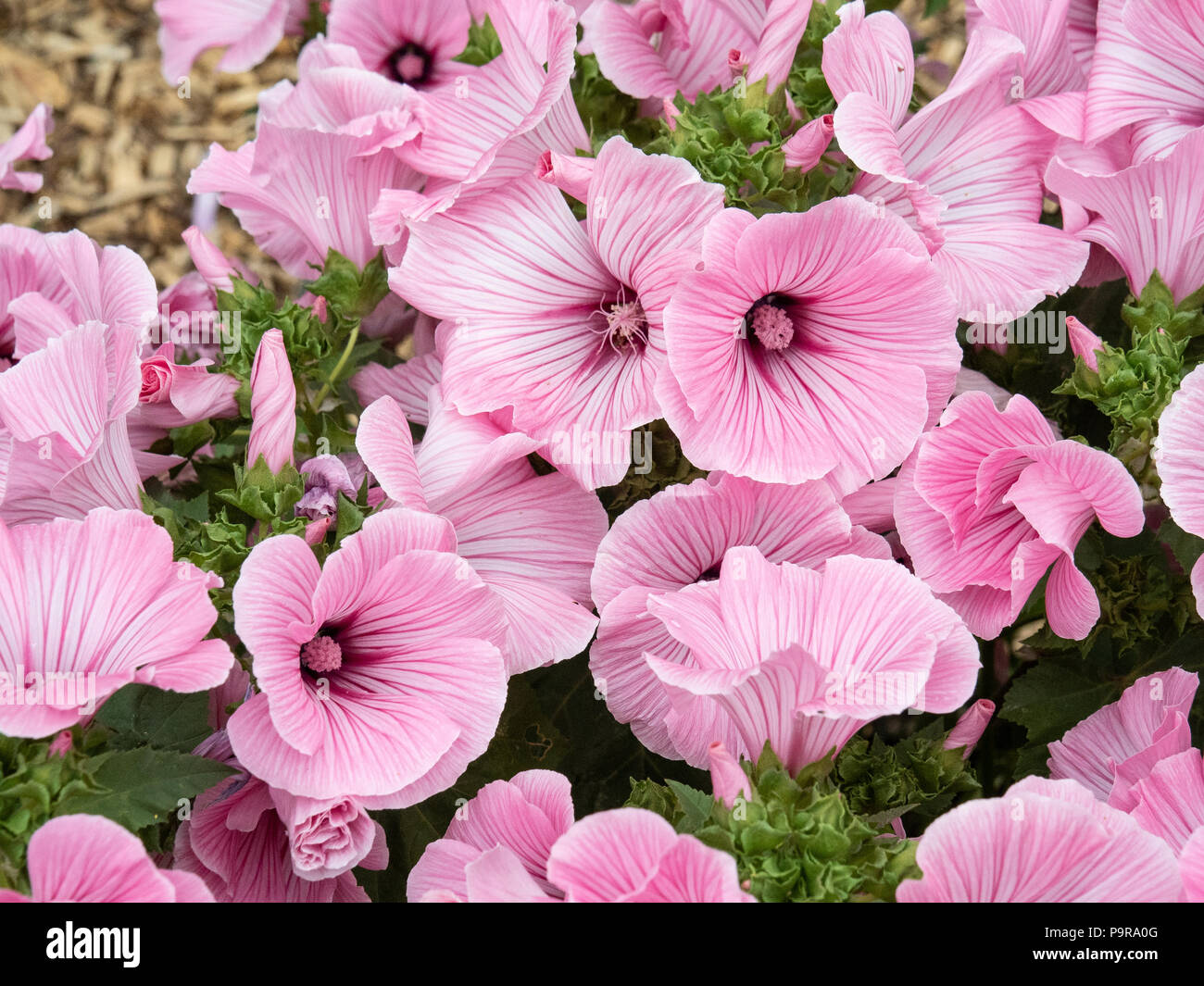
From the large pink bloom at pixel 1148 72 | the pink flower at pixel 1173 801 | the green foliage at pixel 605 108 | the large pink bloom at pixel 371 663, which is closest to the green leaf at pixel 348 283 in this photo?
the green foliage at pixel 605 108

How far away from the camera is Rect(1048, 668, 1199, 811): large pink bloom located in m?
1.07

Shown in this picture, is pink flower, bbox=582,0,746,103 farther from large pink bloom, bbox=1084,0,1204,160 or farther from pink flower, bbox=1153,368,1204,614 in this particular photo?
pink flower, bbox=1153,368,1204,614

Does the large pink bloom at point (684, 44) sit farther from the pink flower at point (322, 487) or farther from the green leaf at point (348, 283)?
the pink flower at point (322, 487)

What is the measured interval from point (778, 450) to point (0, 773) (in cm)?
66

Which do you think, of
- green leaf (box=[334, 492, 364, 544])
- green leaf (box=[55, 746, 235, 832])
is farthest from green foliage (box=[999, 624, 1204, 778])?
green leaf (box=[55, 746, 235, 832])

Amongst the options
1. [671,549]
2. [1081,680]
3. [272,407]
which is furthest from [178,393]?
[1081,680]

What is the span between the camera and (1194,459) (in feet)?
3.39

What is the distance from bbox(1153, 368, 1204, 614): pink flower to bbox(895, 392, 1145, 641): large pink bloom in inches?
1.2

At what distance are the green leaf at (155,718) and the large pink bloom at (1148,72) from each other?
97 cm

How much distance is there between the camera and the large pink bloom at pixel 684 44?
4.03 feet

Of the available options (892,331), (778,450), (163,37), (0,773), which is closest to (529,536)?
(778,450)

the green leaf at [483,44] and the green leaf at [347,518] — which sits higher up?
the green leaf at [483,44]

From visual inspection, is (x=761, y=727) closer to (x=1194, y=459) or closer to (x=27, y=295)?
(x=1194, y=459)

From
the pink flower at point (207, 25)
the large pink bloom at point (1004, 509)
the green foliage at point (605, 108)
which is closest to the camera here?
the large pink bloom at point (1004, 509)
